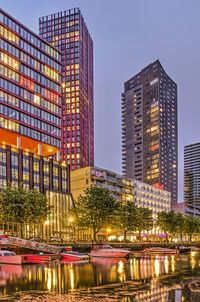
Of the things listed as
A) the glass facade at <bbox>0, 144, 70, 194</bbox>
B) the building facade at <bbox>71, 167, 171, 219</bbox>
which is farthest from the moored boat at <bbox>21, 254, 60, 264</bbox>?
the building facade at <bbox>71, 167, 171, 219</bbox>

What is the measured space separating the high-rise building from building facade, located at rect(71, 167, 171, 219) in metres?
19.2

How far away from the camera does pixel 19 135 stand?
400 ft

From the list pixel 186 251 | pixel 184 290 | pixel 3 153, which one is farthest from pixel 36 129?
pixel 184 290

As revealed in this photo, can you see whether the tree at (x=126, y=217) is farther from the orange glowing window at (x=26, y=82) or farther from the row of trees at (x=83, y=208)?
the orange glowing window at (x=26, y=82)

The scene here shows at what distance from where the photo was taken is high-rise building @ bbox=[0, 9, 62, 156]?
398ft

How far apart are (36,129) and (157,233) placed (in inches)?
3831

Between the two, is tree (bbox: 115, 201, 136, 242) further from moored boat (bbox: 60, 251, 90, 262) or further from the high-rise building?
the high-rise building

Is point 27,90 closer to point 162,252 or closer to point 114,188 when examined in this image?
point 114,188

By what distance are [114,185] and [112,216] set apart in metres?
76.2

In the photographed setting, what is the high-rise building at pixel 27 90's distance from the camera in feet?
398

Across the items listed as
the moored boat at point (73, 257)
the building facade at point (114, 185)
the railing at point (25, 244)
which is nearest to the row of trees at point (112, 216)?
the railing at point (25, 244)

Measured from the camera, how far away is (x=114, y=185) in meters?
164

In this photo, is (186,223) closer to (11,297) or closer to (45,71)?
(45,71)

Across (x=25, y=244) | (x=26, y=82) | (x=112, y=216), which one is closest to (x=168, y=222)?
(x=112, y=216)
